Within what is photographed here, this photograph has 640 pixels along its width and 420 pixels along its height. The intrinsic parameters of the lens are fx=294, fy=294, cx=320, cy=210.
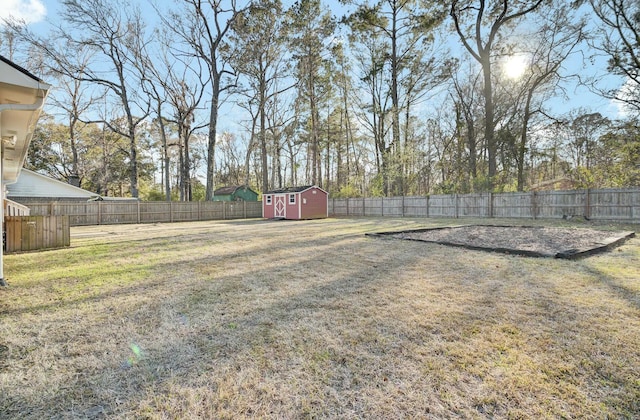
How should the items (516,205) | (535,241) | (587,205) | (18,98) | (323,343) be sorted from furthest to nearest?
1. (516,205)
2. (587,205)
3. (535,241)
4. (18,98)
5. (323,343)

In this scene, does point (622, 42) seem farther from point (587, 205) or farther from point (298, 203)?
point (298, 203)

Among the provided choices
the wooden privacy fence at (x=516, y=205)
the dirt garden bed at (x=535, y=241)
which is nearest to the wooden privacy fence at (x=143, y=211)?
the wooden privacy fence at (x=516, y=205)

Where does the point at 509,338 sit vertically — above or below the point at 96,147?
below

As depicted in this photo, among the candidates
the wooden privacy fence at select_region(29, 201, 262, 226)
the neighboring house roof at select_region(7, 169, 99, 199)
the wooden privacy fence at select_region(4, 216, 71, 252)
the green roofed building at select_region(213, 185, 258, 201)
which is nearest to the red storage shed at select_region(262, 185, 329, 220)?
the wooden privacy fence at select_region(29, 201, 262, 226)

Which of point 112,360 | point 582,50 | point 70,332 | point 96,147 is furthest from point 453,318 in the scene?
point 96,147

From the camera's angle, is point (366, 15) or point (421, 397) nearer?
point (421, 397)

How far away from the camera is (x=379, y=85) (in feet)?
69.4

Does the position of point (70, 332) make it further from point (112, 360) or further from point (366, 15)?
point (366, 15)

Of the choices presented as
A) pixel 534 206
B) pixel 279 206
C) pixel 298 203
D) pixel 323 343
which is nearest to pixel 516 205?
pixel 534 206

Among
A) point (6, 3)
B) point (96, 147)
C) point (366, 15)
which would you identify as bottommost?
point (96, 147)

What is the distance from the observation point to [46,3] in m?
14.0

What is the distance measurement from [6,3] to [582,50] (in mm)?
27477

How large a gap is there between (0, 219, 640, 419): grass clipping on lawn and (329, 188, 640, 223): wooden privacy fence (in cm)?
959

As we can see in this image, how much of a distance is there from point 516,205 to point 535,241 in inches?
339
